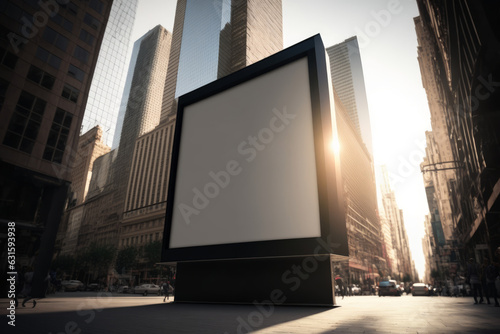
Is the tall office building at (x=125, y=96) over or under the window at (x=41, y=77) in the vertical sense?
over

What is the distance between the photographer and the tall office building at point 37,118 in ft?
66.8

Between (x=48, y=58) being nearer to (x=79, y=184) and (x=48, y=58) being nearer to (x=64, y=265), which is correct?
(x=64, y=265)

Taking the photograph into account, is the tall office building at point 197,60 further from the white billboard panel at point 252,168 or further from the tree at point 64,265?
the white billboard panel at point 252,168

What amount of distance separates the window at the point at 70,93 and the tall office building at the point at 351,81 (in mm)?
152927

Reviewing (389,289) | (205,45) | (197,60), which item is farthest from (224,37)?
(389,289)

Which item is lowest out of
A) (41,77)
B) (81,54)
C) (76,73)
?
(41,77)

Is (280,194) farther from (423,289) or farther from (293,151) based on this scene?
(423,289)

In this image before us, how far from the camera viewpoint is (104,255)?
61.2 metres

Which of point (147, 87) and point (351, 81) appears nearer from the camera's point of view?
point (147, 87)

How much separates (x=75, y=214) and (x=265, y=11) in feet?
409

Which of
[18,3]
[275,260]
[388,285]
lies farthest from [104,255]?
[275,260]

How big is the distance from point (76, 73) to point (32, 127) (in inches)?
282

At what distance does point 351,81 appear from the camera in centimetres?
16225

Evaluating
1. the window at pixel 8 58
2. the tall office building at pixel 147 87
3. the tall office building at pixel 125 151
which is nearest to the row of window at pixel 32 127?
the window at pixel 8 58
